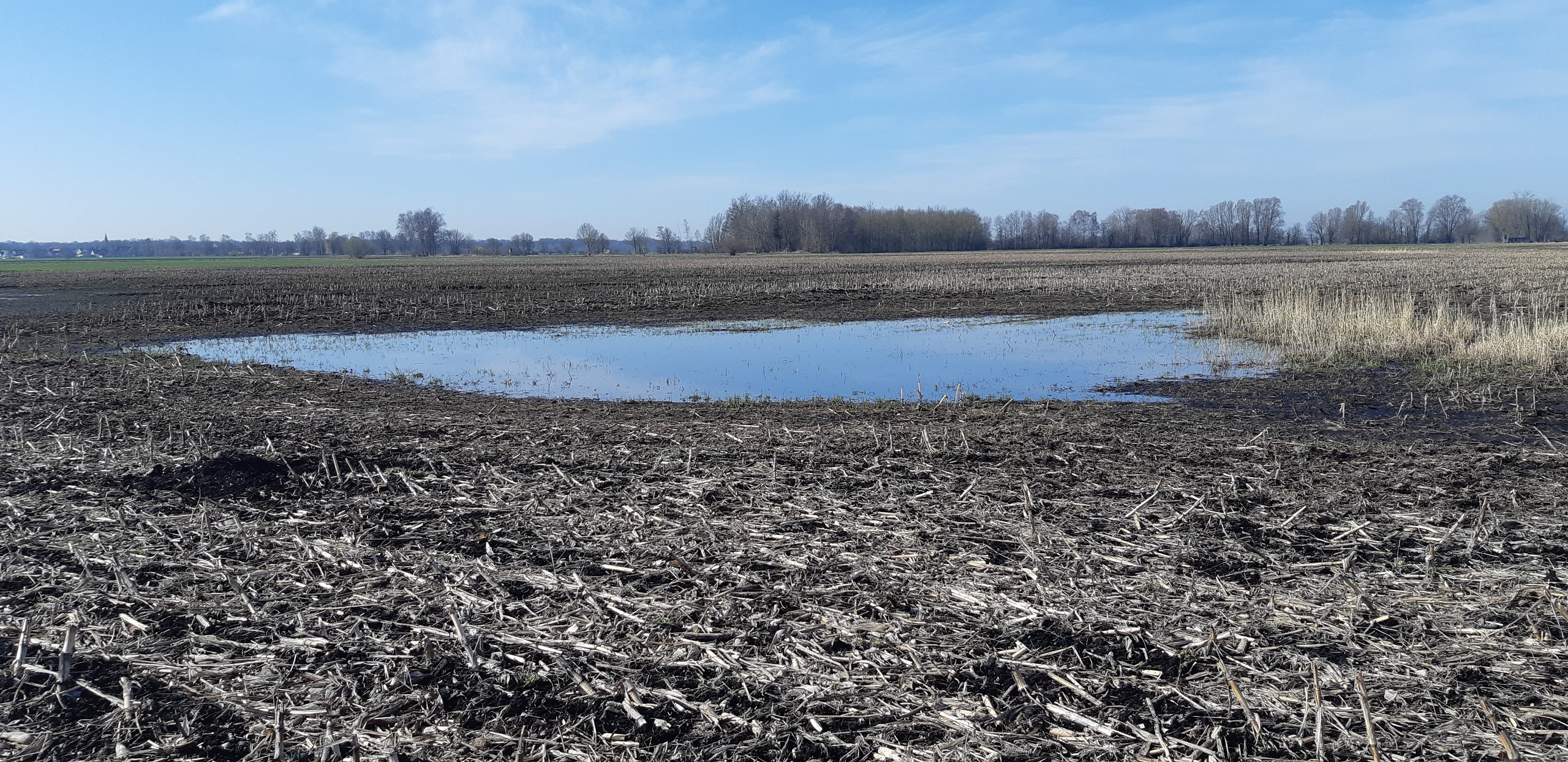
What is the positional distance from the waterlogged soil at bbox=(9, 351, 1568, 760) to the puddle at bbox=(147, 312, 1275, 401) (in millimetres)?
5047

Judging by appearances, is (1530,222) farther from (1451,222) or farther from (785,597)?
(785,597)

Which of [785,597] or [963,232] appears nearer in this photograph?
[785,597]

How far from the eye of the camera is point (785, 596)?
190 inches

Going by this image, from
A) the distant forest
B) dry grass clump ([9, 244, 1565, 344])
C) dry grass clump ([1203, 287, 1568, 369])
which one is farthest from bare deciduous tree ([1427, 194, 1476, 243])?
dry grass clump ([1203, 287, 1568, 369])

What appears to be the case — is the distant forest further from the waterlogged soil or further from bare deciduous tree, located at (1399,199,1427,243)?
the waterlogged soil

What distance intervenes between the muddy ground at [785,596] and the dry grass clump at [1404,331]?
6110mm

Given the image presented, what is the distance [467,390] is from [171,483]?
22.1 ft

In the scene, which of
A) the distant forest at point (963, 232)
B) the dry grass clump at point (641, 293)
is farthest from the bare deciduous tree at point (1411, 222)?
the dry grass clump at point (641, 293)

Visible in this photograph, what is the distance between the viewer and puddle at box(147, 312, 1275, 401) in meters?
14.0

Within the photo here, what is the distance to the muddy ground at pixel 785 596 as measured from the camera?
355cm

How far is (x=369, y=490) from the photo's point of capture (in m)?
7.08

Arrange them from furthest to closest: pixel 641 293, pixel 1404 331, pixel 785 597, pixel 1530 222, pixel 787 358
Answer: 1. pixel 1530 222
2. pixel 641 293
3. pixel 787 358
4. pixel 1404 331
5. pixel 785 597

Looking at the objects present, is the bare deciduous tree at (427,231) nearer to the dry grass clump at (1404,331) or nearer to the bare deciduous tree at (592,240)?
the bare deciduous tree at (592,240)

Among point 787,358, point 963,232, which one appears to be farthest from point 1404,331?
point 963,232
